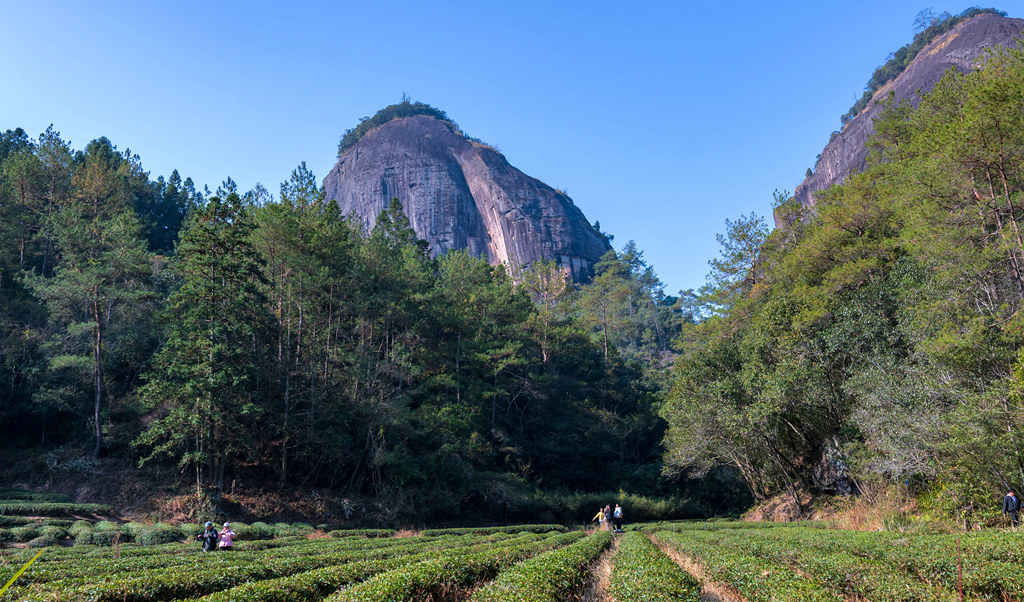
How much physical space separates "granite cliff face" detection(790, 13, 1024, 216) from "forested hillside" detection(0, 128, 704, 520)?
132ft

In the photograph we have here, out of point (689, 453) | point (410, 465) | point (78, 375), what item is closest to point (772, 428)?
point (689, 453)

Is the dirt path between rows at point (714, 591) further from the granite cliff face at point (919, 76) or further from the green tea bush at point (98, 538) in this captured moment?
the granite cliff face at point (919, 76)

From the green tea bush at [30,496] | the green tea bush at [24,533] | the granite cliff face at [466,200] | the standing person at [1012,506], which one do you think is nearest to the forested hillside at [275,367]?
the green tea bush at [30,496]

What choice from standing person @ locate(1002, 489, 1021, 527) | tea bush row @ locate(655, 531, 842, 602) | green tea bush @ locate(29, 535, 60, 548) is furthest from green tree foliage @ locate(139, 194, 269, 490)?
standing person @ locate(1002, 489, 1021, 527)

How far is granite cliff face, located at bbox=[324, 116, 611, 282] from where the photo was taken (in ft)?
331

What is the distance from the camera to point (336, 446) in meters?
29.3

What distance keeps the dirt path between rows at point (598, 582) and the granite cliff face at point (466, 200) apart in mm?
83538

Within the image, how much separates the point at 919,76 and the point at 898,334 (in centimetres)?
6582

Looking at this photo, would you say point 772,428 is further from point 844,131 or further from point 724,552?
point 844,131

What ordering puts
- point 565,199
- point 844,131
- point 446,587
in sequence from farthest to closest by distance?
point 565,199
point 844,131
point 446,587

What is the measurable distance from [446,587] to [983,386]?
18.9 metres

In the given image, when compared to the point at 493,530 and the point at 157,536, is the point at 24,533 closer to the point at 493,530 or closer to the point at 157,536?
the point at 157,536

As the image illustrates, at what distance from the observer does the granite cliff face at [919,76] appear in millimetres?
59812

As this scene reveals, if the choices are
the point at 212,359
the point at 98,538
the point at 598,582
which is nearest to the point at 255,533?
the point at 98,538
